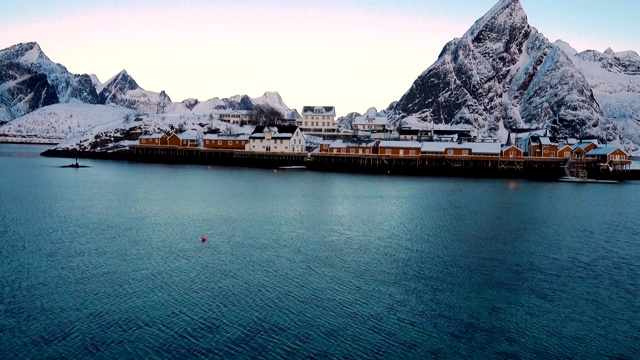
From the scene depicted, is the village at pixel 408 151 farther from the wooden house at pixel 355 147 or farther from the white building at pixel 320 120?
the white building at pixel 320 120

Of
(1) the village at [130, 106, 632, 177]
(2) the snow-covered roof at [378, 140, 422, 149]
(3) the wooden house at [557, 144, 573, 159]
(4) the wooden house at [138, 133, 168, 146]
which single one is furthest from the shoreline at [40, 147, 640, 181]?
(3) the wooden house at [557, 144, 573, 159]

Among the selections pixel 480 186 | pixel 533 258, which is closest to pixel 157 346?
pixel 533 258

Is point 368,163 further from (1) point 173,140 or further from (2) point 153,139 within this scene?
(2) point 153,139

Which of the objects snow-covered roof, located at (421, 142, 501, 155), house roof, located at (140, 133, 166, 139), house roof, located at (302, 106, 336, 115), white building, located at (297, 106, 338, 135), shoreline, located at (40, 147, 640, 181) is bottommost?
shoreline, located at (40, 147, 640, 181)

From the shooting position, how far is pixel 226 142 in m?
117

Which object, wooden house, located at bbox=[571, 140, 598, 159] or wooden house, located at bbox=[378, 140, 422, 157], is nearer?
wooden house, located at bbox=[571, 140, 598, 159]

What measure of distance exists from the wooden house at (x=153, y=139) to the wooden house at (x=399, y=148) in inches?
2068

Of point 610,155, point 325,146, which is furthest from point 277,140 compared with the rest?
point 610,155

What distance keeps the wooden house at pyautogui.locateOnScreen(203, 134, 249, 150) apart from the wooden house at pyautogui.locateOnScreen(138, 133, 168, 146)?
991 cm

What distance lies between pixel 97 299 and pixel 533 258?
23.7m

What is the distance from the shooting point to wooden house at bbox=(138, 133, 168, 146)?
12031 centimetres

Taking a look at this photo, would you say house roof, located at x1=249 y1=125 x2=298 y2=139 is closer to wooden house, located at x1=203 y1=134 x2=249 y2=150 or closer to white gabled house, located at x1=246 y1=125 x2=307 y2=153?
white gabled house, located at x1=246 y1=125 x2=307 y2=153

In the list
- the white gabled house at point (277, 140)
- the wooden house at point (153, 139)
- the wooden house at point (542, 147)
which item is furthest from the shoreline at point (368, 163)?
the white gabled house at point (277, 140)

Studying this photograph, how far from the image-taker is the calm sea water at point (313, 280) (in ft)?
58.5
